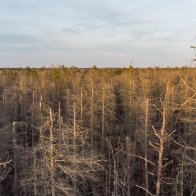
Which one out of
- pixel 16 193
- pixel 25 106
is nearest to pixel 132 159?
pixel 16 193

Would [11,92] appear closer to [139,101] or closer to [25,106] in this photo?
[25,106]

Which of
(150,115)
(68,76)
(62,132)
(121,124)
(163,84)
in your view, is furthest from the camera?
(68,76)

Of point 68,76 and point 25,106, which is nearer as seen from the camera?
point 25,106

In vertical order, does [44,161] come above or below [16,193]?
above

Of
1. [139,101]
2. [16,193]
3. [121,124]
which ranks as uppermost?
[139,101]

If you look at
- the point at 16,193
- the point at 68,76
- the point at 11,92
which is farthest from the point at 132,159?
the point at 68,76

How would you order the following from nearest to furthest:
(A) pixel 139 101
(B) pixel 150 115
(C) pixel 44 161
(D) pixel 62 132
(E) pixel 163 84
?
1. (C) pixel 44 161
2. (D) pixel 62 132
3. (B) pixel 150 115
4. (A) pixel 139 101
5. (E) pixel 163 84
